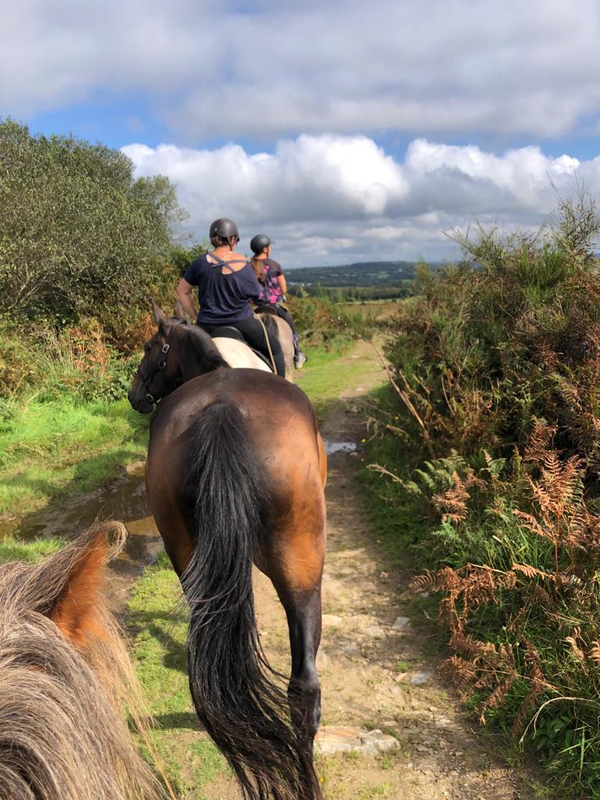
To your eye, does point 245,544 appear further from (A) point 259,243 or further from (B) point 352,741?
(A) point 259,243

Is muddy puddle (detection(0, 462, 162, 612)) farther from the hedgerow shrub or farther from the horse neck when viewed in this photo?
the hedgerow shrub

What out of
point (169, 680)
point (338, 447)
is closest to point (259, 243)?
point (338, 447)

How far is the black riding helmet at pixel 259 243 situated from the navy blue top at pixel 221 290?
4.88 metres

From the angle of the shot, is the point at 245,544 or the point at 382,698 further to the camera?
the point at 382,698

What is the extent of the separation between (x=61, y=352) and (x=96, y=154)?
1541 cm

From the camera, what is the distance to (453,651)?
3.43 meters

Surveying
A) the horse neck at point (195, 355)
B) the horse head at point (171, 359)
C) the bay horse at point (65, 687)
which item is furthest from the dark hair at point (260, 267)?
the bay horse at point (65, 687)

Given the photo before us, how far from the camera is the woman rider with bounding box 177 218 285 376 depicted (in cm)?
488

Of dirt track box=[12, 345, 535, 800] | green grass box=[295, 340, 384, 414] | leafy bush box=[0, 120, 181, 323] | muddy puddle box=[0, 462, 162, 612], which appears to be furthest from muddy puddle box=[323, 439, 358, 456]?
leafy bush box=[0, 120, 181, 323]

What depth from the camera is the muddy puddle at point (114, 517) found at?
4996 millimetres

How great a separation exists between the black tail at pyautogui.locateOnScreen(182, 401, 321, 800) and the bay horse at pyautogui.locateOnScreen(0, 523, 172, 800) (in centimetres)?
83

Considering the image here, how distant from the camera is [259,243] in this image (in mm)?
9641

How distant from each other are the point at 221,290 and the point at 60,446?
4.48 metres

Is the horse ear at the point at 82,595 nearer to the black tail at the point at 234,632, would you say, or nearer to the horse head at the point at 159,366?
the black tail at the point at 234,632
